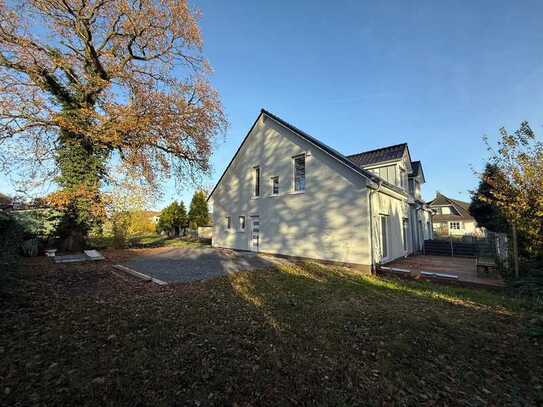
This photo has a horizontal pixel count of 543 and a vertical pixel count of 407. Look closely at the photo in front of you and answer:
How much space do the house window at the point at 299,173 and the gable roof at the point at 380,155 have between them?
5.12 metres

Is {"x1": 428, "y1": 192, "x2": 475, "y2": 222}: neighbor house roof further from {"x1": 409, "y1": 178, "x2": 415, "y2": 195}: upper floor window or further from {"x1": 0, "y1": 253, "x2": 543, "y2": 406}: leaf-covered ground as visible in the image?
{"x1": 0, "y1": 253, "x2": 543, "y2": 406}: leaf-covered ground

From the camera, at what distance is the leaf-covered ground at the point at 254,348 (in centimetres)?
259

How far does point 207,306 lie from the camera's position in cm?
508

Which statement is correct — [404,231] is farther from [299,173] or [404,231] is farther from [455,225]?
[455,225]

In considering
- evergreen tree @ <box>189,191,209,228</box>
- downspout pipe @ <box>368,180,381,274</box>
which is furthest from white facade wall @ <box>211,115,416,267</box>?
evergreen tree @ <box>189,191,209,228</box>

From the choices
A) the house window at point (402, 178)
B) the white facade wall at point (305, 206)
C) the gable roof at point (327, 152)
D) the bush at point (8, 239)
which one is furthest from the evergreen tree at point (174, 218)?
the house window at point (402, 178)

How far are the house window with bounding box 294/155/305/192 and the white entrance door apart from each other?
3.81 meters

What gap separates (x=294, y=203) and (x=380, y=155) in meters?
7.43

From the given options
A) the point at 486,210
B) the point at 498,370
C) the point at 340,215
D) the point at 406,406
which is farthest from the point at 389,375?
the point at 486,210

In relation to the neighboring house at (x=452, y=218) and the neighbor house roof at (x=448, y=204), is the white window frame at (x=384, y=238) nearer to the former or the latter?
the neighboring house at (x=452, y=218)

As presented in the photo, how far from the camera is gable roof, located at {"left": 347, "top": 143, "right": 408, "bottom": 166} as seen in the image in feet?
47.5

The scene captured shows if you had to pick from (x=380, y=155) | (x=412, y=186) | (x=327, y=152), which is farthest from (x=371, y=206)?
(x=412, y=186)

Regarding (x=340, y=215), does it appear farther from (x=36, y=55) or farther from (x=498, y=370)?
(x=36, y=55)

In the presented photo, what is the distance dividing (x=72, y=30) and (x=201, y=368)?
16027 mm
